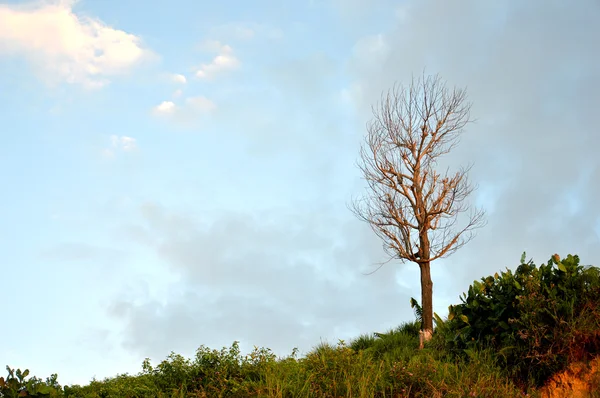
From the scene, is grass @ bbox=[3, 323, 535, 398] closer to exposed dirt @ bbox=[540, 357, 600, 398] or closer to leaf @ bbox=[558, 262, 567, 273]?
exposed dirt @ bbox=[540, 357, 600, 398]

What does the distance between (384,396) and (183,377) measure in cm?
288

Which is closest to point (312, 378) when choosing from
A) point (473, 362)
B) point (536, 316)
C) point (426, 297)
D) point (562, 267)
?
point (473, 362)

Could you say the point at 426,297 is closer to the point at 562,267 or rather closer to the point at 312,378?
the point at 562,267

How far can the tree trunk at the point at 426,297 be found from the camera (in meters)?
15.2


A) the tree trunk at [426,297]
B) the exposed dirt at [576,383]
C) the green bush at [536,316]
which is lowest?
the exposed dirt at [576,383]

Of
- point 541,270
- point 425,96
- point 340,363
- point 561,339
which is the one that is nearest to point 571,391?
point 561,339

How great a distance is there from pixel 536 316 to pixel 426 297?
27.6 feet

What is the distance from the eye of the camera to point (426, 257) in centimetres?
1609

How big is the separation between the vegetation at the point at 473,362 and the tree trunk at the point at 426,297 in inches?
274

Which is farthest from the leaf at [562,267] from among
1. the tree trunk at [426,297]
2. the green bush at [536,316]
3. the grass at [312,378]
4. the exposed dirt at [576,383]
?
the tree trunk at [426,297]

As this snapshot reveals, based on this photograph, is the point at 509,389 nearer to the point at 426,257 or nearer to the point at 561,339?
the point at 561,339

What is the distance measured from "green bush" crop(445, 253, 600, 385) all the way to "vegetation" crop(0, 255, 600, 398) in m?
0.01

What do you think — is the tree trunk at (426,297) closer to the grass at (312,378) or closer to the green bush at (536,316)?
the green bush at (536,316)

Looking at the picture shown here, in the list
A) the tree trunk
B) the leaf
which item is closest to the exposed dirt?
the leaf
